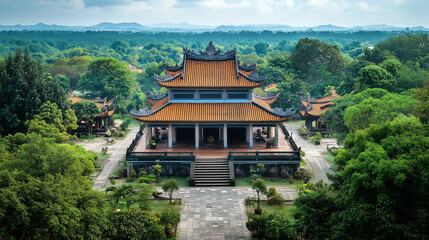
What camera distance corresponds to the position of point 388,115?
38.0 meters

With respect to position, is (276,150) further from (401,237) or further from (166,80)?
(401,237)

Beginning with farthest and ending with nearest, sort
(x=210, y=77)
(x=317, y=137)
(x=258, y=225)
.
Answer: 1. (x=317, y=137)
2. (x=210, y=77)
3. (x=258, y=225)

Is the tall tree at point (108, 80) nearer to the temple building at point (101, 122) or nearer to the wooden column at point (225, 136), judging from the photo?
the temple building at point (101, 122)

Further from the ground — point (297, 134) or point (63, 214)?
point (63, 214)

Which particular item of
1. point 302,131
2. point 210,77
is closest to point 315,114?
point 302,131

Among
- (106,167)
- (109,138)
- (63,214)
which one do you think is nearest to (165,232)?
(63,214)

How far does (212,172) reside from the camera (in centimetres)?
3528

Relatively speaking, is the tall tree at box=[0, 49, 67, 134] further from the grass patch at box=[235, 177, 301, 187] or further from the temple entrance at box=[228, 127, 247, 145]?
the grass patch at box=[235, 177, 301, 187]

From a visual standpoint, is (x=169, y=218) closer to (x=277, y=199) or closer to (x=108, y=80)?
(x=277, y=199)

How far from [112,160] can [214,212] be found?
15.4 m

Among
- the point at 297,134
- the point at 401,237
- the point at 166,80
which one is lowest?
the point at 297,134

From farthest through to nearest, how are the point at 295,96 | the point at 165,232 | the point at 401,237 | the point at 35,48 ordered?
1. the point at 35,48
2. the point at 295,96
3. the point at 165,232
4. the point at 401,237

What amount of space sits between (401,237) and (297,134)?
1327 inches

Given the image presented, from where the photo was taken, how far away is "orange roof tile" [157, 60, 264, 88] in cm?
3844
